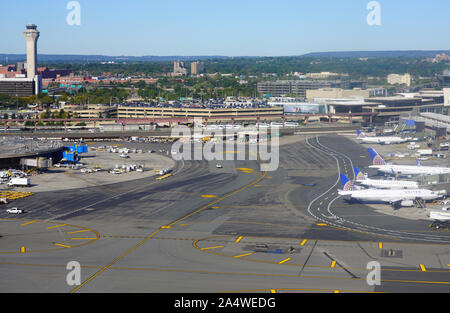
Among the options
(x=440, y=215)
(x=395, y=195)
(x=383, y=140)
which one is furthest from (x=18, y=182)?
(x=383, y=140)

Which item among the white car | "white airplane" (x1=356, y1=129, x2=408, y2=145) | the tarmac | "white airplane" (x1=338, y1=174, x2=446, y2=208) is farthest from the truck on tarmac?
"white airplane" (x1=356, y1=129, x2=408, y2=145)

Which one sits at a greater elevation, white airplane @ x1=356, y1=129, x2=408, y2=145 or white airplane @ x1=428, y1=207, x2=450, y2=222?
white airplane @ x1=356, y1=129, x2=408, y2=145

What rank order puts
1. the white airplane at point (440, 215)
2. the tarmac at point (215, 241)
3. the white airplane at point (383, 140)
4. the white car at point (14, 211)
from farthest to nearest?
the white airplane at point (383, 140)
the white car at point (14, 211)
the white airplane at point (440, 215)
the tarmac at point (215, 241)

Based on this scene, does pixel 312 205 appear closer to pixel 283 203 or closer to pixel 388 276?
pixel 283 203

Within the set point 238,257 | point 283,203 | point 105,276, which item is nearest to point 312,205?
point 283,203

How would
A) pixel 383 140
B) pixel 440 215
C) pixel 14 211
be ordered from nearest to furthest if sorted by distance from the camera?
pixel 440 215 < pixel 14 211 < pixel 383 140

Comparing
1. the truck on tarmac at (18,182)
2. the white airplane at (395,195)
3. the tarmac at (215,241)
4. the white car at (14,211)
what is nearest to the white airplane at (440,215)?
the tarmac at (215,241)

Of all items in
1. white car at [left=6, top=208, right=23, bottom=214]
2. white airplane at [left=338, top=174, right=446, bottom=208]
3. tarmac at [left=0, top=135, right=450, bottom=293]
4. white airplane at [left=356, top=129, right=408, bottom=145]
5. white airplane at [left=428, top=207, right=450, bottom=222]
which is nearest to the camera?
tarmac at [left=0, top=135, right=450, bottom=293]

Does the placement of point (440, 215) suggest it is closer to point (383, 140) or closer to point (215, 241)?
point (215, 241)

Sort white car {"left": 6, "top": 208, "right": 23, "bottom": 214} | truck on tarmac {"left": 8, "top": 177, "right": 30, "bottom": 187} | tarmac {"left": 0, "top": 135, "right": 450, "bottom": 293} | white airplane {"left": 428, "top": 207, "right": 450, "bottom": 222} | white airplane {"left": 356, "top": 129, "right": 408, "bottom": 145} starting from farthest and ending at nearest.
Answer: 1. white airplane {"left": 356, "top": 129, "right": 408, "bottom": 145}
2. truck on tarmac {"left": 8, "top": 177, "right": 30, "bottom": 187}
3. white car {"left": 6, "top": 208, "right": 23, "bottom": 214}
4. white airplane {"left": 428, "top": 207, "right": 450, "bottom": 222}
5. tarmac {"left": 0, "top": 135, "right": 450, "bottom": 293}

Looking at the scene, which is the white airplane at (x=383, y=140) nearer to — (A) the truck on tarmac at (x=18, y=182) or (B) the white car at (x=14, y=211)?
(A) the truck on tarmac at (x=18, y=182)

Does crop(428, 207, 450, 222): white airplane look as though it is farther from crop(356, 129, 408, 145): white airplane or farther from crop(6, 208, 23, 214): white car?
crop(356, 129, 408, 145): white airplane

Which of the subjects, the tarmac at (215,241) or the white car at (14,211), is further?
the white car at (14,211)

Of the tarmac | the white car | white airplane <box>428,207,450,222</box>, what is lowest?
the tarmac
